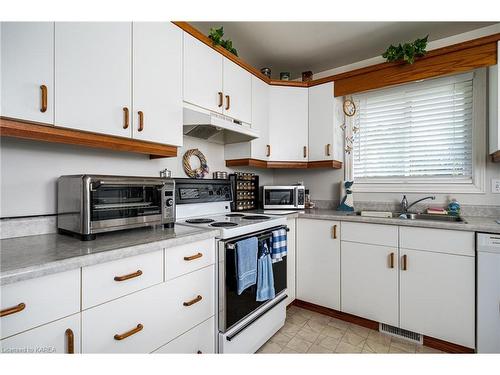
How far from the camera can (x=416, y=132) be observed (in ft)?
7.85

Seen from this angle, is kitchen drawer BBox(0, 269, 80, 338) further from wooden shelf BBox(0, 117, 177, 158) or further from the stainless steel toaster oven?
wooden shelf BBox(0, 117, 177, 158)

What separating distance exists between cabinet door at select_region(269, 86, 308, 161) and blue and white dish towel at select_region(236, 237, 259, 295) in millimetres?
1286

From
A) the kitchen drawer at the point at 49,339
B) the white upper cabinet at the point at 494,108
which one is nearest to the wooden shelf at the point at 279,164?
the white upper cabinet at the point at 494,108

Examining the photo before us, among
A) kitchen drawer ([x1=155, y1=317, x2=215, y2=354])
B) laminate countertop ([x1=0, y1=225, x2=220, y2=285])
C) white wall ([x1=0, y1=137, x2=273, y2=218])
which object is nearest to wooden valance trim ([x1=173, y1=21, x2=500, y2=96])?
white wall ([x1=0, y1=137, x2=273, y2=218])

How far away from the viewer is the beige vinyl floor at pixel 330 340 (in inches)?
70.1

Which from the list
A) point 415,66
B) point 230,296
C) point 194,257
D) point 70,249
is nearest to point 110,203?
point 70,249

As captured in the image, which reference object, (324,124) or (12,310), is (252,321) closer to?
(12,310)

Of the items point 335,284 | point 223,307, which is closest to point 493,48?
point 335,284

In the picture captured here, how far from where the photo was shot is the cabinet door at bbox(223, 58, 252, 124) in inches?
83.4

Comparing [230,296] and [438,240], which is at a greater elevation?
[438,240]

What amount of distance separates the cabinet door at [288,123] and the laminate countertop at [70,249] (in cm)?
155

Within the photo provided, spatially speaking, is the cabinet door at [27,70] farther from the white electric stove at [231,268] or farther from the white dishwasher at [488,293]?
the white dishwasher at [488,293]

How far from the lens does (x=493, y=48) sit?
1.84 meters

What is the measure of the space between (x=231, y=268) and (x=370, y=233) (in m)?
1.22
